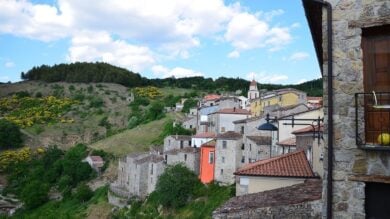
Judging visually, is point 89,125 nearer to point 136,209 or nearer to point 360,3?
point 136,209

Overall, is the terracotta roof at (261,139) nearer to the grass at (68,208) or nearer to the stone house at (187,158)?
the stone house at (187,158)

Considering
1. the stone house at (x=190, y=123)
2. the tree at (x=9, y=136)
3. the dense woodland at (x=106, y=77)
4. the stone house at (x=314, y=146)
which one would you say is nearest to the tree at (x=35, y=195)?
the stone house at (x=190, y=123)

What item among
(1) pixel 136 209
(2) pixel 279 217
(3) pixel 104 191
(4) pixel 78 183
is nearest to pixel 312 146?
(2) pixel 279 217

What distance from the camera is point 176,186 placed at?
159 ft

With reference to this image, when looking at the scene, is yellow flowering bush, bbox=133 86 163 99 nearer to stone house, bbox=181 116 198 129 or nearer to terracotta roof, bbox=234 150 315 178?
stone house, bbox=181 116 198 129

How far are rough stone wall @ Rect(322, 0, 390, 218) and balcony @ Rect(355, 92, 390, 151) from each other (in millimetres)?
96

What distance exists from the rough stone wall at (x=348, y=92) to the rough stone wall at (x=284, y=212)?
2.46 metres

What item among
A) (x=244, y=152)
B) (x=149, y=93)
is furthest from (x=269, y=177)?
(x=149, y=93)

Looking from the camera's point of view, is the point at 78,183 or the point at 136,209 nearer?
the point at 136,209

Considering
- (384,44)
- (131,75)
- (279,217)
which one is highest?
(131,75)

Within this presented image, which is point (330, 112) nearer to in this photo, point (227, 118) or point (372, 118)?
point (372, 118)

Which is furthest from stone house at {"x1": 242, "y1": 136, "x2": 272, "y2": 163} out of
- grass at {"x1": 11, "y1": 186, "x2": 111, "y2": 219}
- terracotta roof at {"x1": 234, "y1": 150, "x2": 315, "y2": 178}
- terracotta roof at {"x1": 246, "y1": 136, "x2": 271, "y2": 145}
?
terracotta roof at {"x1": 234, "y1": 150, "x2": 315, "y2": 178}

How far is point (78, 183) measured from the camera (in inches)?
3093

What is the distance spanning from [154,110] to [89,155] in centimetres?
3015
